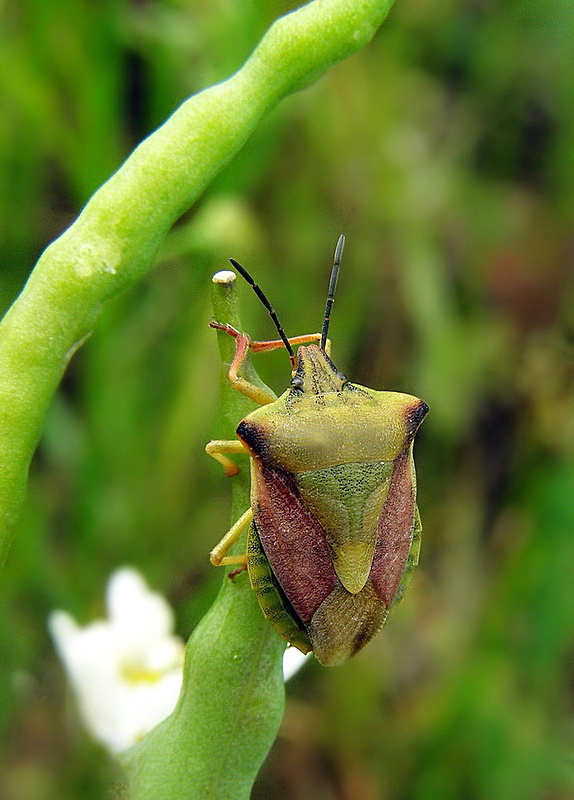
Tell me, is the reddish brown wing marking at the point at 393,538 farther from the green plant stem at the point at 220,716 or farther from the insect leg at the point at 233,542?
the green plant stem at the point at 220,716

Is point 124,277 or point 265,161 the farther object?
point 265,161

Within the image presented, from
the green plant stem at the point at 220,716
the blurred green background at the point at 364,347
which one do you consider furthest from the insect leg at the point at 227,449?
the blurred green background at the point at 364,347

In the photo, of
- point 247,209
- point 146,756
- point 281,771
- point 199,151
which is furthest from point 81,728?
point 247,209

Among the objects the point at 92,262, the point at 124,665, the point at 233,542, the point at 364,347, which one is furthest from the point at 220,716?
the point at 364,347

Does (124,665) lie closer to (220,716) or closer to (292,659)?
(292,659)

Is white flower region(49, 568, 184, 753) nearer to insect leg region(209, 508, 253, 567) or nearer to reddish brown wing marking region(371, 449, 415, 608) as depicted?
insect leg region(209, 508, 253, 567)

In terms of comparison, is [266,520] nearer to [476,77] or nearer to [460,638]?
[460,638]

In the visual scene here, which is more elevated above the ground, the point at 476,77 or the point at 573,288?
the point at 476,77
